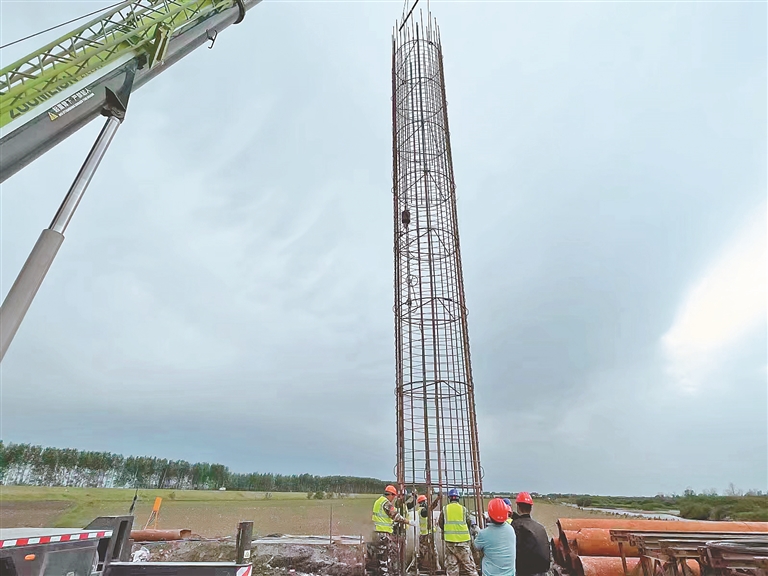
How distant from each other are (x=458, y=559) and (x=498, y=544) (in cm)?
431

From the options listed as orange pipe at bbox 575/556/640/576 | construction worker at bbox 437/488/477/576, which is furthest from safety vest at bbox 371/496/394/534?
orange pipe at bbox 575/556/640/576

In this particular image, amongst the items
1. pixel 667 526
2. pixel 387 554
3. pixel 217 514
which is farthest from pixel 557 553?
pixel 217 514

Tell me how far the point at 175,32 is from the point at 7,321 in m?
4.56

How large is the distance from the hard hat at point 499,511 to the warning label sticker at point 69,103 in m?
6.20

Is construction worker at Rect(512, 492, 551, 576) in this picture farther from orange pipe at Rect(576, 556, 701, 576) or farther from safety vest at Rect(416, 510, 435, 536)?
orange pipe at Rect(576, 556, 701, 576)

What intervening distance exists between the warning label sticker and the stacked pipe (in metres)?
11.5

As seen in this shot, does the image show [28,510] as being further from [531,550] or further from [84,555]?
[531,550]

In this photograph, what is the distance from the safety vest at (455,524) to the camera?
827cm

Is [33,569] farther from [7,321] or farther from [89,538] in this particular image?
[7,321]

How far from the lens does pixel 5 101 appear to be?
4.00 meters

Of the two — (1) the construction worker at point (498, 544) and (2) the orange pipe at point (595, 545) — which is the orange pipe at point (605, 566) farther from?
(1) the construction worker at point (498, 544)

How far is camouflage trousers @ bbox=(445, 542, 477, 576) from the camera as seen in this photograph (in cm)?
851

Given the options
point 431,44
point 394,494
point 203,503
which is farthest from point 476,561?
point 203,503

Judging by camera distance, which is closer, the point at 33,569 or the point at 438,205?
the point at 33,569
